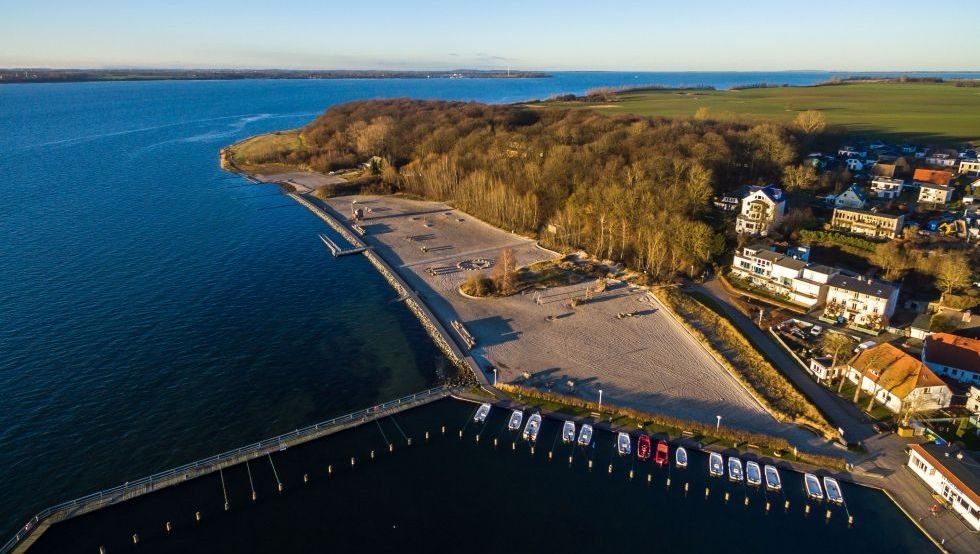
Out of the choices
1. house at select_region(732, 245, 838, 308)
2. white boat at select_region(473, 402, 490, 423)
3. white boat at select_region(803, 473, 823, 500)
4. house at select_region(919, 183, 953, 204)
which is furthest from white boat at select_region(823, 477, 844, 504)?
house at select_region(919, 183, 953, 204)

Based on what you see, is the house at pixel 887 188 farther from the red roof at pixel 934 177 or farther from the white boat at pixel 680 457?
the white boat at pixel 680 457

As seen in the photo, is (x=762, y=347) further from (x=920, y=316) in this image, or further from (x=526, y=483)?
(x=526, y=483)

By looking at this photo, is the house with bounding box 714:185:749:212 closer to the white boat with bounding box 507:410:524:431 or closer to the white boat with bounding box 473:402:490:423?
the white boat with bounding box 507:410:524:431

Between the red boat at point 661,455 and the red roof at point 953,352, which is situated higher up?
the red roof at point 953,352

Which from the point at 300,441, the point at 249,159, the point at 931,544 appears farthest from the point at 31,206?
the point at 931,544

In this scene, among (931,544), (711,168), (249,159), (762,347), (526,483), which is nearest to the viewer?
(931,544)

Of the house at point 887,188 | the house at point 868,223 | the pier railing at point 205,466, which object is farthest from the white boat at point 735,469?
the house at point 887,188
